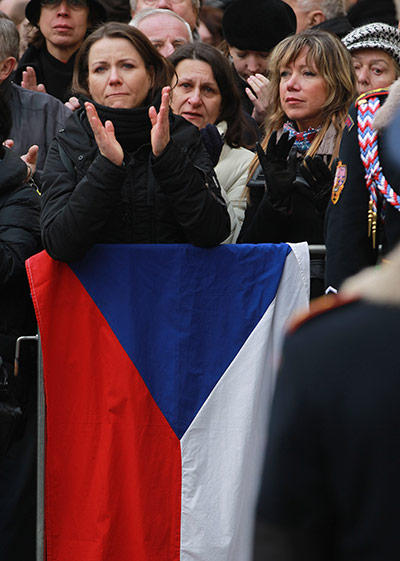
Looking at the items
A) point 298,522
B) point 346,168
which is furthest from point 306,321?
point 346,168

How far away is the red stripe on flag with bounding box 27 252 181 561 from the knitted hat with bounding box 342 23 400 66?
2.32 meters

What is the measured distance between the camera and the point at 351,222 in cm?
386

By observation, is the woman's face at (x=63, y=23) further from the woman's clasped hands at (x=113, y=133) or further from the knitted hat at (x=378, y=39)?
the woman's clasped hands at (x=113, y=133)

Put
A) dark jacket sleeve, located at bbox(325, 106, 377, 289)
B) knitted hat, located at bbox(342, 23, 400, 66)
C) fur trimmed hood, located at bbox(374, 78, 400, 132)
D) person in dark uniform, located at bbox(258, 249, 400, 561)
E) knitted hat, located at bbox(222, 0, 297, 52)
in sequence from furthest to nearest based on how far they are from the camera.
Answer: knitted hat, located at bbox(222, 0, 297, 52)
knitted hat, located at bbox(342, 23, 400, 66)
dark jacket sleeve, located at bbox(325, 106, 377, 289)
fur trimmed hood, located at bbox(374, 78, 400, 132)
person in dark uniform, located at bbox(258, 249, 400, 561)

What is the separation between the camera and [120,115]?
4.49 metres

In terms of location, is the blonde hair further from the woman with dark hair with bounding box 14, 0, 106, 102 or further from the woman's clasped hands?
the woman with dark hair with bounding box 14, 0, 106, 102

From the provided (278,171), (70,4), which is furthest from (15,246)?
(70,4)

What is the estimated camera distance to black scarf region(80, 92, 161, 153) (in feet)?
14.7

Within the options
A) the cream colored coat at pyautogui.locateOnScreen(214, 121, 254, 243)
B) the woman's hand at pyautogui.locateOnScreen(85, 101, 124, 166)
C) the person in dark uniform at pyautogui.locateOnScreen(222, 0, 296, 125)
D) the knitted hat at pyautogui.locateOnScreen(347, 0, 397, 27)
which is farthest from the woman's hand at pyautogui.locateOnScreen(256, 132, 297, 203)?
the knitted hat at pyautogui.locateOnScreen(347, 0, 397, 27)

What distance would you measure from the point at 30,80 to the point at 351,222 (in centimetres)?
324

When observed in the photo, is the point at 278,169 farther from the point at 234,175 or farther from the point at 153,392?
the point at 153,392

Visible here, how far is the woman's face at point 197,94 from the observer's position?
572cm

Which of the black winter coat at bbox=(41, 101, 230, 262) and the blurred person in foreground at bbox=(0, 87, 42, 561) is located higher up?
the black winter coat at bbox=(41, 101, 230, 262)

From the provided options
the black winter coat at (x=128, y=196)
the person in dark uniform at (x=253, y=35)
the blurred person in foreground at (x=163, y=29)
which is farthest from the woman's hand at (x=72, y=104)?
the black winter coat at (x=128, y=196)
